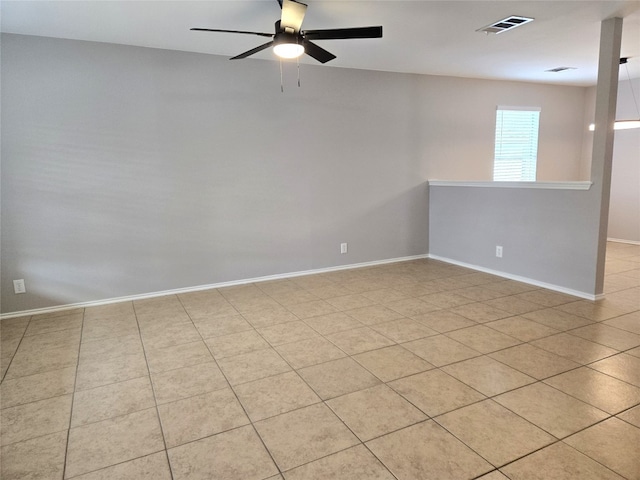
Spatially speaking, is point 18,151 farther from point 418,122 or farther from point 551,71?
point 551,71

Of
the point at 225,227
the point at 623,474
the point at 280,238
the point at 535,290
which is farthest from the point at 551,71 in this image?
the point at 623,474

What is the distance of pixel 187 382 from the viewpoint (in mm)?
2475

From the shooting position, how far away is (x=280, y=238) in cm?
474

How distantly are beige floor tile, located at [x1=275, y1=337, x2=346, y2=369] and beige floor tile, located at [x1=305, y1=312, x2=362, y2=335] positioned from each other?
0.19m

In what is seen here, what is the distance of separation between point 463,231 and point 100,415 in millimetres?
4395

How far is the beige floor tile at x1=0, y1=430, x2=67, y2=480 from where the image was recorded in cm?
174

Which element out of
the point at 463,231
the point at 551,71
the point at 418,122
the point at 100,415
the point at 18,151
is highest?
the point at 551,71

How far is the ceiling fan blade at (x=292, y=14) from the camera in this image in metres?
2.35

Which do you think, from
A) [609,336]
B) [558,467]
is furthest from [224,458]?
[609,336]

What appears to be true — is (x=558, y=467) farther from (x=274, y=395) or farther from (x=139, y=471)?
(x=139, y=471)

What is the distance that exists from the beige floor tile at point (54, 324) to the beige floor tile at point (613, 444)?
11.8 ft

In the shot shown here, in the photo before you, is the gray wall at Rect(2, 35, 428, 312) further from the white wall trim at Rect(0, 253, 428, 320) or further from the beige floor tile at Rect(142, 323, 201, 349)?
the beige floor tile at Rect(142, 323, 201, 349)

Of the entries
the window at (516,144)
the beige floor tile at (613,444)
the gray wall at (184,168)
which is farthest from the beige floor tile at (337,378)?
the window at (516,144)

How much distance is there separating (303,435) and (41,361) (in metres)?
2.04
